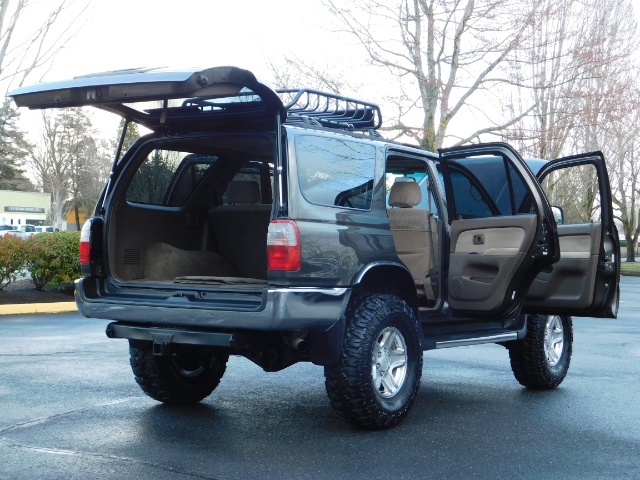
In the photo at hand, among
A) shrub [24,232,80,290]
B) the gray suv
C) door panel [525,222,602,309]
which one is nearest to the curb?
shrub [24,232,80,290]

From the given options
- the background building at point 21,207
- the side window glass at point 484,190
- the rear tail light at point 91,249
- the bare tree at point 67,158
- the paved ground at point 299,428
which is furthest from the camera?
the background building at point 21,207

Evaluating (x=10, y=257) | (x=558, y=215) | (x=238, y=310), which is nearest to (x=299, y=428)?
(x=238, y=310)

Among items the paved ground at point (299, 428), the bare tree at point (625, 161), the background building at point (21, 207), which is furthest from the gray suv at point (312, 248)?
the background building at point (21, 207)

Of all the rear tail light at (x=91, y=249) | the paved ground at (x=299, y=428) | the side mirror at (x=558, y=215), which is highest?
the side mirror at (x=558, y=215)

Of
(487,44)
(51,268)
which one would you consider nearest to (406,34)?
(487,44)

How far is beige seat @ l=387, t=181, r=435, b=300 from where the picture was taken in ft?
22.4

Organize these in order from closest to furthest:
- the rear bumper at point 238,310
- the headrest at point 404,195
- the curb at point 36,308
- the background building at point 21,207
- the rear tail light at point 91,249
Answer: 1. the rear bumper at point 238,310
2. the rear tail light at point 91,249
3. the headrest at point 404,195
4. the curb at point 36,308
5. the background building at point 21,207

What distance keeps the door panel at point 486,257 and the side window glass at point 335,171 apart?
104 centimetres

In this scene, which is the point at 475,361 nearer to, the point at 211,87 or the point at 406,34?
the point at 211,87

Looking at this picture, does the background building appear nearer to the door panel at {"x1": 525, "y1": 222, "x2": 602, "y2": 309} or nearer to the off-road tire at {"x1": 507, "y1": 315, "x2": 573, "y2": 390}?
the off-road tire at {"x1": 507, "y1": 315, "x2": 573, "y2": 390}

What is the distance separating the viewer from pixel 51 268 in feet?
51.6

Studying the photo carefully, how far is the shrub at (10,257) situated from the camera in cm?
1510

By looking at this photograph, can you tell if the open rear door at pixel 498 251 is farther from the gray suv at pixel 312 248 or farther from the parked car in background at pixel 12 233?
the parked car in background at pixel 12 233

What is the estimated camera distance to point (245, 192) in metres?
6.80
